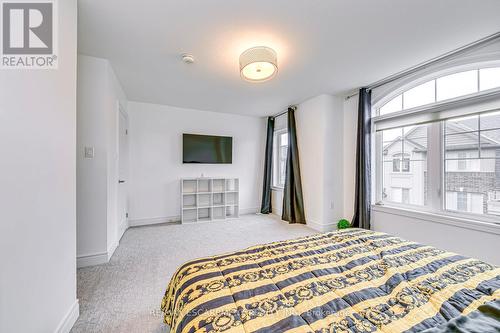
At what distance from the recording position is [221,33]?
6.50 ft

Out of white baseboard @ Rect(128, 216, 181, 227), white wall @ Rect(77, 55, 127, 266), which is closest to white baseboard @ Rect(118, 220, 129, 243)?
white baseboard @ Rect(128, 216, 181, 227)

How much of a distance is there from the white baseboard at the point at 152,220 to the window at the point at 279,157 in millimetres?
2523

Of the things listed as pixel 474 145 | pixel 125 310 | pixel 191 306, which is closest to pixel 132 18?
pixel 191 306

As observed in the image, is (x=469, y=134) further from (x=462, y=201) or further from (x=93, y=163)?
(x=93, y=163)

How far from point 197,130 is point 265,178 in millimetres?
2010

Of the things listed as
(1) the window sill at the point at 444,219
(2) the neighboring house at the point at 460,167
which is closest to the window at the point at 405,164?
(2) the neighboring house at the point at 460,167

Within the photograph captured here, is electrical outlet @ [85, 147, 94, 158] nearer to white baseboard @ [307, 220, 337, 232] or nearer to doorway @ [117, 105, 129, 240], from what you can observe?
doorway @ [117, 105, 129, 240]

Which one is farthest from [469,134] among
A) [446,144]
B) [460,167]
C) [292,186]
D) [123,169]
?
[123,169]

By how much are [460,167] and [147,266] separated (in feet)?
12.7

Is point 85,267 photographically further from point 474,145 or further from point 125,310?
point 474,145

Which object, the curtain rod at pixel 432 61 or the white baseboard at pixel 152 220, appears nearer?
the curtain rod at pixel 432 61

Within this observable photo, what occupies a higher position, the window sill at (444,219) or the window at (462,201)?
the window at (462,201)

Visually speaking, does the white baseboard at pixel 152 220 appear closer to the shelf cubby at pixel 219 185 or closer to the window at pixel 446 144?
the shelf cubby at pixel 219 185

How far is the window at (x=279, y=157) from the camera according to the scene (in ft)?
16.8
